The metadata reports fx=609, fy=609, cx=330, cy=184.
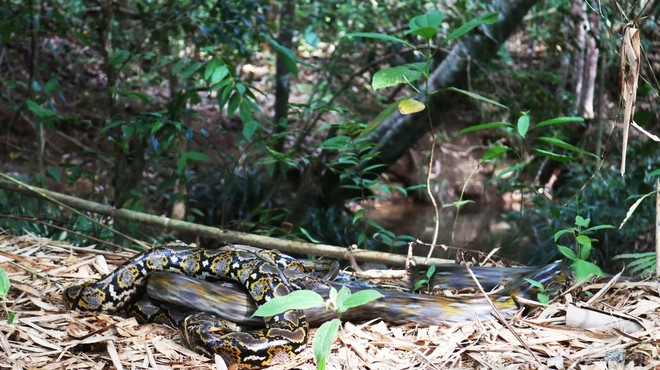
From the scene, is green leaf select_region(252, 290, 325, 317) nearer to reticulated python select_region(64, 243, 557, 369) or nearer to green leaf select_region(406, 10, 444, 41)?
reticulated python select_region(64, 243, 557, 369)

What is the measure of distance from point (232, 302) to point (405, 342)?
0.81m

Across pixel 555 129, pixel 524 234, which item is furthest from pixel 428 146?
pixel 524 234

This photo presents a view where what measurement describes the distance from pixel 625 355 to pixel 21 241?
3229 mm

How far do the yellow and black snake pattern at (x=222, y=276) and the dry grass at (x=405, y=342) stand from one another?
67mm

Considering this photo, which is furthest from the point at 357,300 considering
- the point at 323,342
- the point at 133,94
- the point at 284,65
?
the point at 284,65

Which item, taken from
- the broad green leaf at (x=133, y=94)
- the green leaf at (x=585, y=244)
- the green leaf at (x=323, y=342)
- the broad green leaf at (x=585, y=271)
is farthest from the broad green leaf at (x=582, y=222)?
the broad green leaf at (x=133, y=94)

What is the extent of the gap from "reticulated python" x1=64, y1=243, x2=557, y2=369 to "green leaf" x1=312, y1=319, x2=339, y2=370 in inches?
22.1

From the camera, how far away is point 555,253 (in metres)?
7.01

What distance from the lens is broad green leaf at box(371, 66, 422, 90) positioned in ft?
8.36

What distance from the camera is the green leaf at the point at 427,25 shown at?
2576 millimetres

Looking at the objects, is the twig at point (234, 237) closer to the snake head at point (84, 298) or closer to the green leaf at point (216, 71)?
the green leaf at point (216, 71)

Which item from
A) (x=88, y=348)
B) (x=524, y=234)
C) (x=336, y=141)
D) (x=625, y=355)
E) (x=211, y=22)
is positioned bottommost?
(x=524, y=234)

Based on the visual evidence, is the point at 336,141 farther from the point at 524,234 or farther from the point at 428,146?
the point at 428,146

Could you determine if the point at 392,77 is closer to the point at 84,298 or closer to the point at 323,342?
the point at 323,342
